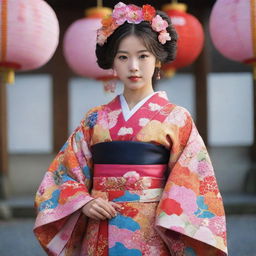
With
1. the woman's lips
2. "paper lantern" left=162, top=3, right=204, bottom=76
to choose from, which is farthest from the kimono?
"paper lantern" left=162, top=3, right=204, bottom=76

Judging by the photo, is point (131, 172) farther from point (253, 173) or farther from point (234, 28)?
point (253, 173)

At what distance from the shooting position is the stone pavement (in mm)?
4922

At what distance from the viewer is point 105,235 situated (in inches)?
85.7

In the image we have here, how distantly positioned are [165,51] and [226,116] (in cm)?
584

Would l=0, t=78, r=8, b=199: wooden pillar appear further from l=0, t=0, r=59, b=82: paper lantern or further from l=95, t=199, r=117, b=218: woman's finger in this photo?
l=95, t=199, r=117, b=218: woman's finger

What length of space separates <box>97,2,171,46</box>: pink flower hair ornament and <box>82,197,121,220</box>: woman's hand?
0.71 meters

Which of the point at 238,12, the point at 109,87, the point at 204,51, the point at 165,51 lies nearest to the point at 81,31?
the point at 238,12

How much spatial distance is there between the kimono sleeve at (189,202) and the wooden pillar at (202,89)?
225 inches

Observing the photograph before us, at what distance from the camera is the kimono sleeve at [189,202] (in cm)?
210

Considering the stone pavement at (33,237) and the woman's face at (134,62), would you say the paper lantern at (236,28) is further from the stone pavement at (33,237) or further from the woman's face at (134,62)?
the stone pavement at (33,237)

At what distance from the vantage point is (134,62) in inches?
86.4

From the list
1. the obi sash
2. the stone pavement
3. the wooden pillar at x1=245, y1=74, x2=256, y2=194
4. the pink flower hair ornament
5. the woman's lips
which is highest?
the pink flower hair ornament

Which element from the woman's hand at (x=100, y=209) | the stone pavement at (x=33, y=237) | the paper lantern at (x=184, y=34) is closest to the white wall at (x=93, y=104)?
the stone pavement at (x=33, y=237)

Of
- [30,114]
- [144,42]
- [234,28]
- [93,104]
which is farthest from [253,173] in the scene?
[144,42]
